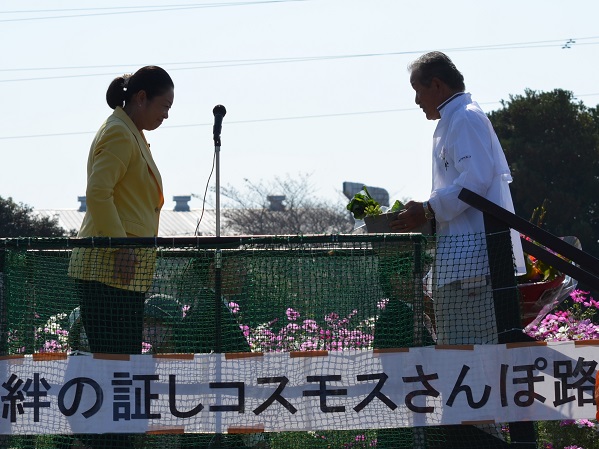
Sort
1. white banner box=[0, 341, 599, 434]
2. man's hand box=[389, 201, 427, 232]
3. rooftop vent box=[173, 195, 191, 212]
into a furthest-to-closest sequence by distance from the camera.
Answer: rooftop vent box=[173, 195, 191, 212], man's hand box=[389, 201, 427, 232], white banner box=[0, 341, 599, 434]

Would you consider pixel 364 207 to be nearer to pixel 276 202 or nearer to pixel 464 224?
pixel 464 224

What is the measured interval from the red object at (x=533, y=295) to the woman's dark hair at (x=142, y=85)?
1.98 meters

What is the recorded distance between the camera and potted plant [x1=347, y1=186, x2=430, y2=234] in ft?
17.0

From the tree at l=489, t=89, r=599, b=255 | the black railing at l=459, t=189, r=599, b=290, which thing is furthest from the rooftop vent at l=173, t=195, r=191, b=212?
the black railing at l=459, t=189, r=599, b=290

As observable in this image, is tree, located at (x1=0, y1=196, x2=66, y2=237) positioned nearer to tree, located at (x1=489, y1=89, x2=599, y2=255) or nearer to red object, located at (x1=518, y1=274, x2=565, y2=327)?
tree, located at (x1=489, y1=89, x2=599, y2=255)

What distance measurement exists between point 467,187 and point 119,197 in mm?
1632

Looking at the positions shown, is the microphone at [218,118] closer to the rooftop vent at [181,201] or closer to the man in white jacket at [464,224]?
the man in white jacket at [464,224]

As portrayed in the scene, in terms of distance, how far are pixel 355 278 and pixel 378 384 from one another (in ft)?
1.57

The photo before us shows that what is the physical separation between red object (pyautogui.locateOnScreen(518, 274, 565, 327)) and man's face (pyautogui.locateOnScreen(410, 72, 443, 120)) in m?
0.94

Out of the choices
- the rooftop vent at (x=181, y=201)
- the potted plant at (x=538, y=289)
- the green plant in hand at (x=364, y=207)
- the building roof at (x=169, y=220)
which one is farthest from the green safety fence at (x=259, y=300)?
the rooftop vent at (x=181, y=201)

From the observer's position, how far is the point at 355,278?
15.8 feet

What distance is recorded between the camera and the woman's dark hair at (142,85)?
17.4 ft

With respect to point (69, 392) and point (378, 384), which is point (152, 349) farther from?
point (378, 384)

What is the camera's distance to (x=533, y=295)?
16.6 feet
